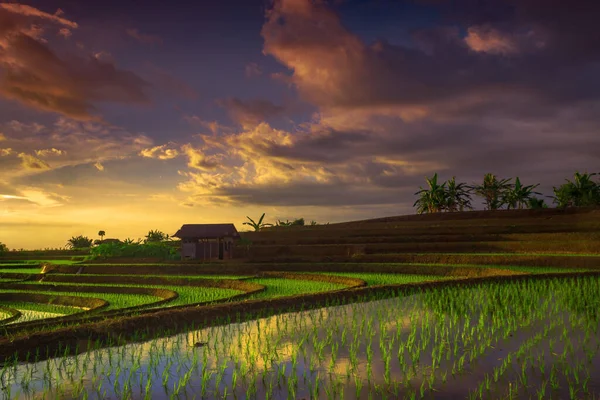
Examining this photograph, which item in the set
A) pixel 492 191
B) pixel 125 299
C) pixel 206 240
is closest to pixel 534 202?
pixel 492 191

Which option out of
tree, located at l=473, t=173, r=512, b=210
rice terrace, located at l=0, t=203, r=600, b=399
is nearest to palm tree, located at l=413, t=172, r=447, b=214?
tree, located at l=473, t=173, r=512, b=210

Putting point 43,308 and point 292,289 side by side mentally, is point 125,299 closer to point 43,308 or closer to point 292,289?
point 43,308

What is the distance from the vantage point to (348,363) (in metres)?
6.36

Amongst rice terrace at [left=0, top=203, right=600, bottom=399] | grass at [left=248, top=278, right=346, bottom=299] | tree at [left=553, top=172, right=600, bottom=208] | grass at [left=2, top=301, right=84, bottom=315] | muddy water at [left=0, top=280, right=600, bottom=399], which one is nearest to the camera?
muddy water at [left=0, top=280, right=600, bottom=399]

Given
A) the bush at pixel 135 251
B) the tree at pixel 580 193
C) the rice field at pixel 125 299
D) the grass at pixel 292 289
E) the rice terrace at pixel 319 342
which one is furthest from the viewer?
the tree at pixel 580 193

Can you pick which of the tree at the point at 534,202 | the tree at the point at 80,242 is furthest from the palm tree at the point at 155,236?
the tree at the point at 534,202

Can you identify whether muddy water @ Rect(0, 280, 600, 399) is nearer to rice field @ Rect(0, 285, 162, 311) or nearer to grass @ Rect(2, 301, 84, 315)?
rice field @ Rect(0, 285, 162, 311)

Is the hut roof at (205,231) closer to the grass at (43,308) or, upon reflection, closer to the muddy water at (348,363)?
the grass at (43,308)

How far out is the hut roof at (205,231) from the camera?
2986cm

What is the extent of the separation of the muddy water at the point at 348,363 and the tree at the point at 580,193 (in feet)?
136

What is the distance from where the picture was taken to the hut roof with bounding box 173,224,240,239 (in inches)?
1176

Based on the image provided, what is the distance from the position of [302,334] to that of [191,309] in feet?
9.09

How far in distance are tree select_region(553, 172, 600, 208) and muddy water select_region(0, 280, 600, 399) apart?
41.4m

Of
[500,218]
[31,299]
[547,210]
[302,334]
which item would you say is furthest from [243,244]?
[302,334]
